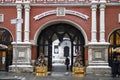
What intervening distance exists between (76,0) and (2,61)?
9.11m

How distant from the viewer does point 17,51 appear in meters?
27.9

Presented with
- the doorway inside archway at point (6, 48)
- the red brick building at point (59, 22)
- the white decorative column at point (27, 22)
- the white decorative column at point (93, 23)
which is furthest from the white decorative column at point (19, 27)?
the white decorative column at point (93, 23)

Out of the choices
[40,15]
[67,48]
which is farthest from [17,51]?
[67,48]

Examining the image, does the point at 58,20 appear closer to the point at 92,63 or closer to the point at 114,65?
the point at 92,63

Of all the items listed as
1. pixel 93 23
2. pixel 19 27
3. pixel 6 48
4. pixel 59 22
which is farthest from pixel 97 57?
pixel 6 48

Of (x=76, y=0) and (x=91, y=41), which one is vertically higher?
(x=76, y=0)

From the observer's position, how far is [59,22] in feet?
96.4

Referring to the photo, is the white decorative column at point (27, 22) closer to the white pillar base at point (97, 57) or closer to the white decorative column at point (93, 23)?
Answer: the white pillar base at point (97, 57)

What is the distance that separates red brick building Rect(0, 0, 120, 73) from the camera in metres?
27.7

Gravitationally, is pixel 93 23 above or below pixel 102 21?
below

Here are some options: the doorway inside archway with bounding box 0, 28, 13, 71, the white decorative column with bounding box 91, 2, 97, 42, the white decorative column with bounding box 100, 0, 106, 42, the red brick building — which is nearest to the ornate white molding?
the red brick building

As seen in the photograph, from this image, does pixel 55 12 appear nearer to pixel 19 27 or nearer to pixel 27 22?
pixel 27 22

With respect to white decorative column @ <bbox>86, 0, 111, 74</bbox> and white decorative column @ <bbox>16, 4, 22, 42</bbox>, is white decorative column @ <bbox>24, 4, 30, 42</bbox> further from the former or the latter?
white decorative column @ <bbox>86, 0, 111, 74</bbox>

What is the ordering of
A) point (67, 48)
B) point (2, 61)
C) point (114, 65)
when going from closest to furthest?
point (114, 65), point (2, 61), point (67, 48)
